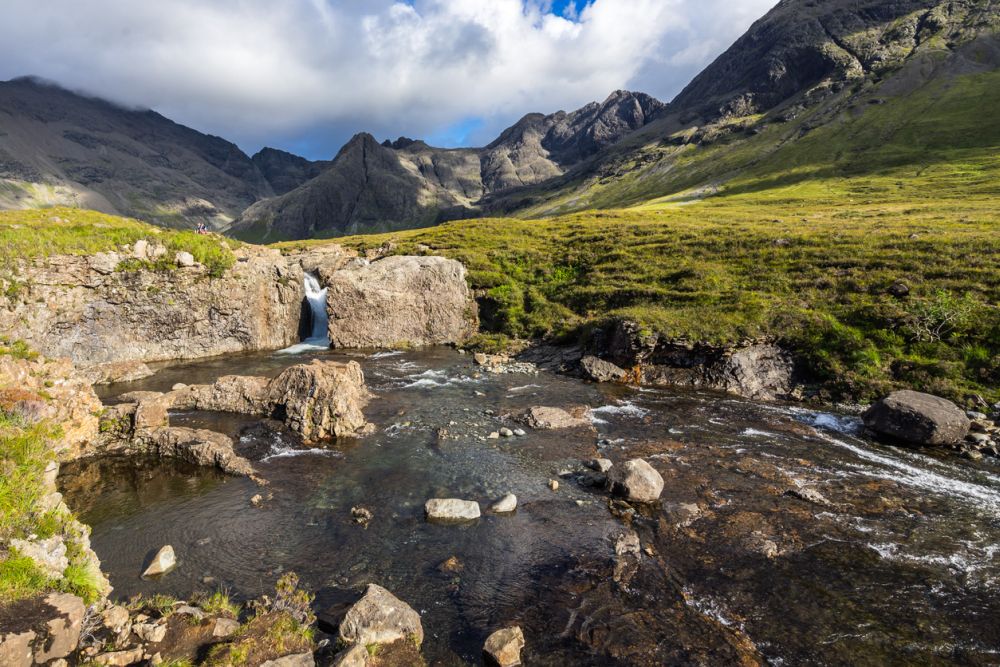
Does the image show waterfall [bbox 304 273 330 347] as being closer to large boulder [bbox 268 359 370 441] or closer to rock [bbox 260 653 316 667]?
large boulder [bbox 268 359 370 441]

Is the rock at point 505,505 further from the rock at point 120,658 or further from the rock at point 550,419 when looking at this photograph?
the rock at point 120,658

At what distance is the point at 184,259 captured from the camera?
3634 centimetres

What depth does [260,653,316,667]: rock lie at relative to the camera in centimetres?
798

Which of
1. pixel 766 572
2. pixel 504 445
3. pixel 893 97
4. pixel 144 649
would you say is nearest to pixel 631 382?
pixel 504 445

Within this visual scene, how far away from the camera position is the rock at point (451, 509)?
14273 mm

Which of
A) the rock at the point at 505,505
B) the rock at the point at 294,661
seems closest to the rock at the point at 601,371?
the rock at the point at 505,505

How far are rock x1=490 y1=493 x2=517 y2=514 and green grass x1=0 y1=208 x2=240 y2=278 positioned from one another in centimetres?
3434

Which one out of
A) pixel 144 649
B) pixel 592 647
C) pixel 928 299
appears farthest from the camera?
pixel 928 299

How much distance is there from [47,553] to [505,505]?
36.0ft

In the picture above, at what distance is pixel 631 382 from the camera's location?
31.0 metres

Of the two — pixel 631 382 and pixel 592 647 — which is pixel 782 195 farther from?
pixel 592 647

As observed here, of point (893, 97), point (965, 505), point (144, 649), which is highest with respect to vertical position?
point (893, 97)

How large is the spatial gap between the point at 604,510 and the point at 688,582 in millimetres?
3820

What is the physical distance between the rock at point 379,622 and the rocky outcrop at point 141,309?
115ft
